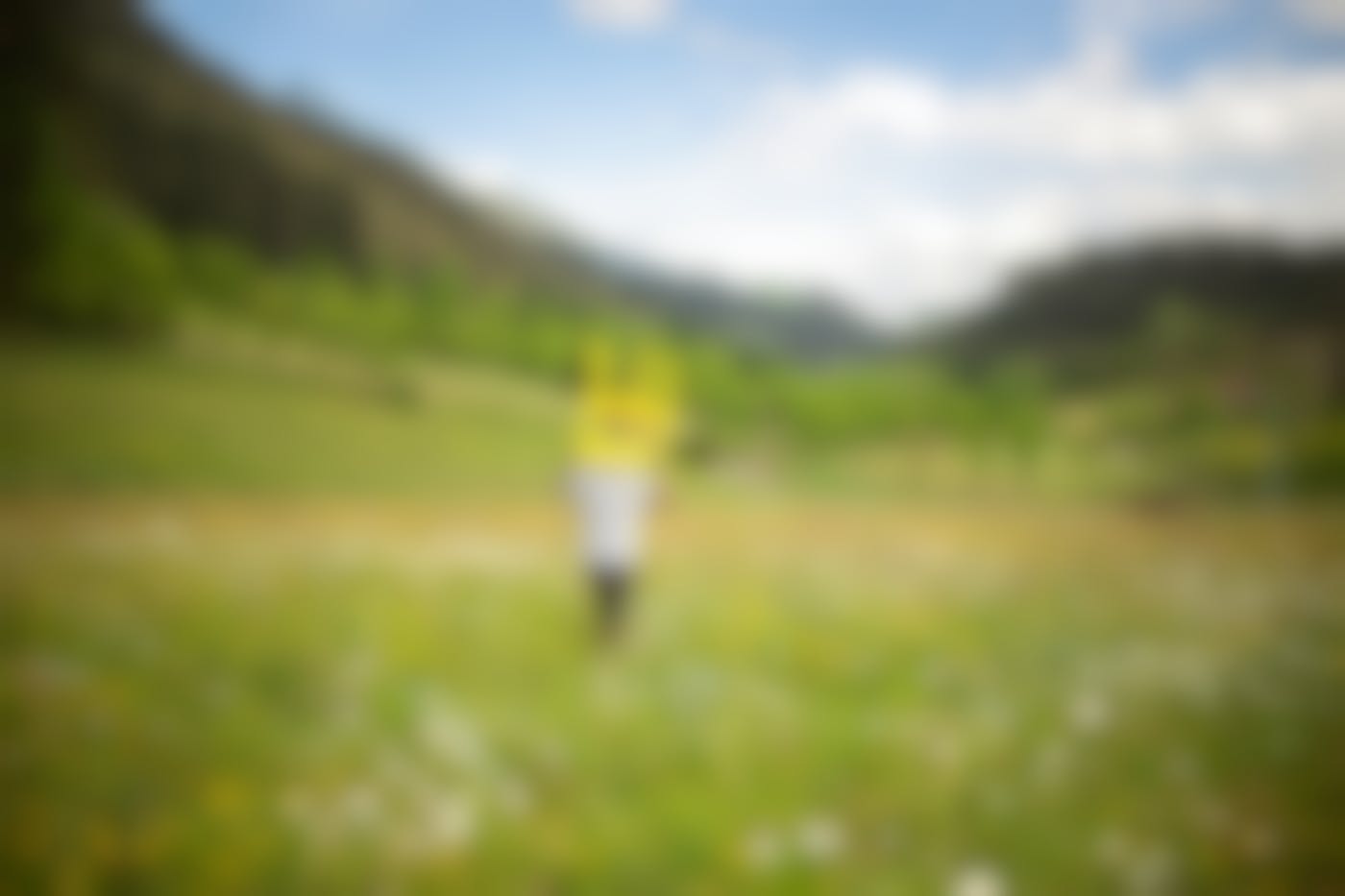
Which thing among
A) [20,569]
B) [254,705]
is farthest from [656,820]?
[20,569]

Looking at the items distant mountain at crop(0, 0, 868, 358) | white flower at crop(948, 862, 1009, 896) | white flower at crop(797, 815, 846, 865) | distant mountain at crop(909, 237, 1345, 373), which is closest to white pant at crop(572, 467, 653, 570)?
distant mountain at crop(0, 0, 868, 358)

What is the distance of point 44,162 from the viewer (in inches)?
104

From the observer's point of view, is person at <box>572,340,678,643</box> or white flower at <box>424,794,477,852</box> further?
person at <box>572,340,678,643</box>

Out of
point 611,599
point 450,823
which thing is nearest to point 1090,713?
point 611,599

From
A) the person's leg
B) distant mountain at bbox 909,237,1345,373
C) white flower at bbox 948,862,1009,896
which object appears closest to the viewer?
white flower at bbox 948,862,1009,896

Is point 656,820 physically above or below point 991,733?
below

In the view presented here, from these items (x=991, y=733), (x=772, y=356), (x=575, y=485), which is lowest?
(x=991, y=733)

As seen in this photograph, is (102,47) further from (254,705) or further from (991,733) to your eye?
(991,733)

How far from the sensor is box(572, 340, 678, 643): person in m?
2.60

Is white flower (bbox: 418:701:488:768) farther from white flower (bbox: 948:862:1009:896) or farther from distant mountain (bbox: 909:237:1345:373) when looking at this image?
distant mountain (bbox: 909:237:1345:373)

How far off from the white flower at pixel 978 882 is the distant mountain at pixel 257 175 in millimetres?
1363

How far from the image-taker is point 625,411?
266cm

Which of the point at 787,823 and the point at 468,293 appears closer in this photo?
the point at 787,823

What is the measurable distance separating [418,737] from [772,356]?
1411 mm
